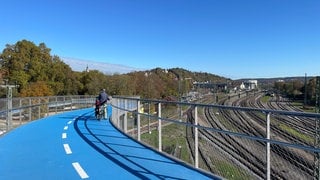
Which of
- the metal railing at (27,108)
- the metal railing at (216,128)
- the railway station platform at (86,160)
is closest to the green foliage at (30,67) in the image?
the metal railing at (216,128)

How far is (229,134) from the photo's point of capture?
26.2 feet

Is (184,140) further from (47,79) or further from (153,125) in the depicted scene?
(47,79)

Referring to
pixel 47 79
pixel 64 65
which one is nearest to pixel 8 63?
pixel 47 79

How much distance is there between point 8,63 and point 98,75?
82.4 ft

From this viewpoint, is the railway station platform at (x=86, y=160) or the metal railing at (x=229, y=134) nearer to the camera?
the metal railing at (x=229, y=134)

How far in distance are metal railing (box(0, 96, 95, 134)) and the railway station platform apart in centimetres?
321

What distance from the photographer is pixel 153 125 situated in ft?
73.7

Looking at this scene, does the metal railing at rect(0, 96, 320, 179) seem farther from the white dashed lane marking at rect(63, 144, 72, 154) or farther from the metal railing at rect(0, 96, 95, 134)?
the white dashed lane marking at rect(63, 144, 72, 154)

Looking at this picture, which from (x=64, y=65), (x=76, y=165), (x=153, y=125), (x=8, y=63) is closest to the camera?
(x=76, y=165)

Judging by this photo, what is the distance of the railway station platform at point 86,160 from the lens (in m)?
8.10

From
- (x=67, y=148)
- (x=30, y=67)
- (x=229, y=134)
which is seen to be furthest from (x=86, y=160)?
(x=30, y=67)

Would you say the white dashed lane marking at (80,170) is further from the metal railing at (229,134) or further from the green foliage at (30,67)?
the green foliage at (30,67)

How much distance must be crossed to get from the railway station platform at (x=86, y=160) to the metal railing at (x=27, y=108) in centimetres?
321

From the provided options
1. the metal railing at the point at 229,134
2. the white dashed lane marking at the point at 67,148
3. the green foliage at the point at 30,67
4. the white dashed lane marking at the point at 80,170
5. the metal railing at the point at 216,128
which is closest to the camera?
the metal railing at the point at 229,134
